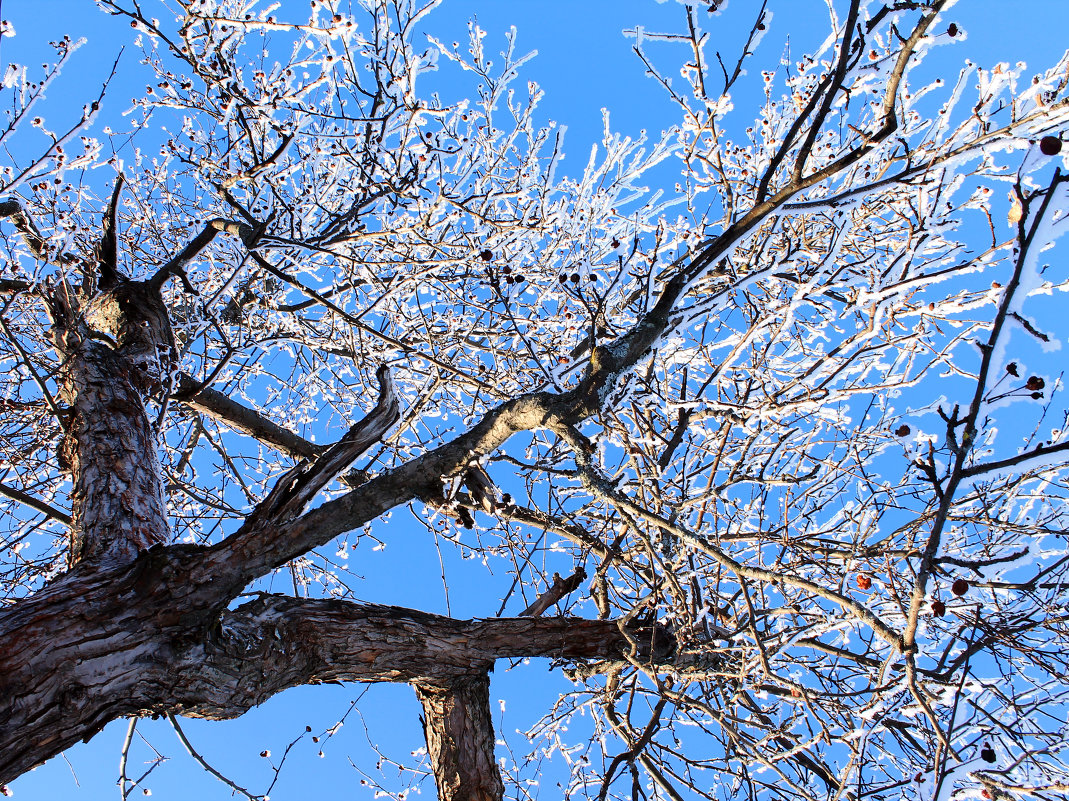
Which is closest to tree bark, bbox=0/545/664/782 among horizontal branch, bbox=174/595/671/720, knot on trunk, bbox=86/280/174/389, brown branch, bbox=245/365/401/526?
horizontal branch, bbox=174/595/671/720

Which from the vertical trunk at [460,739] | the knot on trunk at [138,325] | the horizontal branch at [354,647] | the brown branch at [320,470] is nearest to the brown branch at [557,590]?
the horizontal branch at [354,647]

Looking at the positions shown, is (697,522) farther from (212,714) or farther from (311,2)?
(311,2)

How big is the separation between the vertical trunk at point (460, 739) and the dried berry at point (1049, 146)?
252 cm

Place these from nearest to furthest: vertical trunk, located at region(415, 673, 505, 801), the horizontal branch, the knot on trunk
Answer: the horizontal branch → vertical trunk, located at region(415, 673, 505, 801) → the knot on trunk

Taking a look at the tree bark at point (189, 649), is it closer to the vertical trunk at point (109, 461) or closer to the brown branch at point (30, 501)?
the vertical trunk at point (109, 461)

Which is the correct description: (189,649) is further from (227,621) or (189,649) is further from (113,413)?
(113,413)

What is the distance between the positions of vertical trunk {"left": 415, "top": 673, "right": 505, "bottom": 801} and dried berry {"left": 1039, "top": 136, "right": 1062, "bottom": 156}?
252cm

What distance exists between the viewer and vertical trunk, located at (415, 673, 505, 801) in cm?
270

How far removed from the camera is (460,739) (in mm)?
2746

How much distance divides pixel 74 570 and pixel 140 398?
4.42 ft

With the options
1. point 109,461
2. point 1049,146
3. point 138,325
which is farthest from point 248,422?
point 1049,146

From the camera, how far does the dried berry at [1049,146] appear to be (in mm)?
1194

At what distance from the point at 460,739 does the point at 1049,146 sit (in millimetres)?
2745

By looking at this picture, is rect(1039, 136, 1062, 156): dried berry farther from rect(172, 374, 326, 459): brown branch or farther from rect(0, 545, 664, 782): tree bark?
rect(172, 374, 326, 459): brown branch
